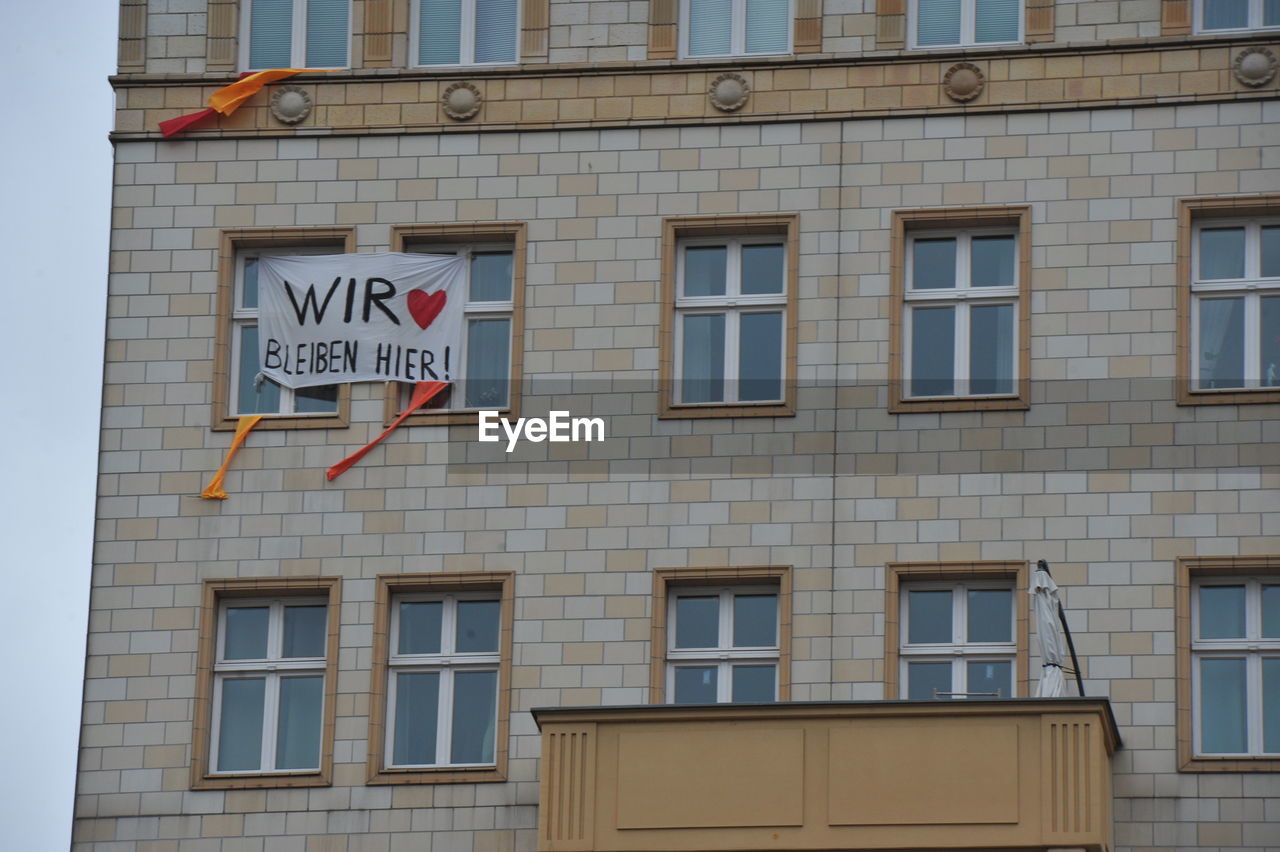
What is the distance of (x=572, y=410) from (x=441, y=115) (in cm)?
369

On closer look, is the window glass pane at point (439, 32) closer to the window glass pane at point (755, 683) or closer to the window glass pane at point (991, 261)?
the window glass pane at point (991, 261)

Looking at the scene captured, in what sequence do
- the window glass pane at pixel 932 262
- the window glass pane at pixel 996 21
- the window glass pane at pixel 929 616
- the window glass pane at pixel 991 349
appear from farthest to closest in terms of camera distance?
the window glass pane at pixel 996 21, the window glass pane at pixel 932 262, the window glass pane at pixel 991 349, the window glass pane at pixel 929 616

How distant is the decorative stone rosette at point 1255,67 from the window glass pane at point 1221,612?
17.6 ft

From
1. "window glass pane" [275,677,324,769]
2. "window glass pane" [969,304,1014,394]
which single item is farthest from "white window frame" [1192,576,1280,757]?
"window glass pane" [275,677,324,769]

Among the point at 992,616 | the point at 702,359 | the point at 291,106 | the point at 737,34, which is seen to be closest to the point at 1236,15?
the point at 737,34

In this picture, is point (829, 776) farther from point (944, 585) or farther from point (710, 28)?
point (710, 28)

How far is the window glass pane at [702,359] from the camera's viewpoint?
34.2 m

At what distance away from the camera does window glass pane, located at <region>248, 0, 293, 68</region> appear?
35.8 m

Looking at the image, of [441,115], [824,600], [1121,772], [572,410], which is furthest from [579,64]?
[1121,772]

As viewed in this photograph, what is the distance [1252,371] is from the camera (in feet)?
110

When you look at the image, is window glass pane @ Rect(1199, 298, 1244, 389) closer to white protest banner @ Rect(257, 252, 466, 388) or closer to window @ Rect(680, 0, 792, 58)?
window @ Rect(680, 0, 792, 58)

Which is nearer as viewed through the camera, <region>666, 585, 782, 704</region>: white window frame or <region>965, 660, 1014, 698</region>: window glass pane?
<region>965, 660, 1014, 698</region>: window glass pane

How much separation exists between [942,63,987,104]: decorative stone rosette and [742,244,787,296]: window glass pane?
2435 mm

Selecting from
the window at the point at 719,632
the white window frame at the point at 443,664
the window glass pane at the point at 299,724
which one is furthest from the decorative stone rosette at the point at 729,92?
the window glass pane at the point at 299,724
